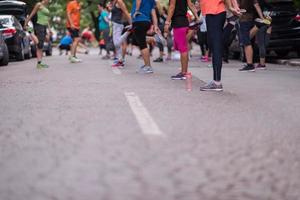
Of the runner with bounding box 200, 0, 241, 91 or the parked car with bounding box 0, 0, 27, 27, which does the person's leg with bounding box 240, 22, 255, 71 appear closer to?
the runner with bounding box 200, 0, 241, 91

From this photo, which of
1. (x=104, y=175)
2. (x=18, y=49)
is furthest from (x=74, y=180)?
(x=18, y=49)

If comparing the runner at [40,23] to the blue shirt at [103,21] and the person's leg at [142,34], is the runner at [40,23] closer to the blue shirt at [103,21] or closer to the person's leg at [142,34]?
the person's leg at [142,34]

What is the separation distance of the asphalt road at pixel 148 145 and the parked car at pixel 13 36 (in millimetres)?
10199

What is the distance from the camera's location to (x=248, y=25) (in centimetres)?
1248

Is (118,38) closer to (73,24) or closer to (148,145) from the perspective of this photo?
(73,24)

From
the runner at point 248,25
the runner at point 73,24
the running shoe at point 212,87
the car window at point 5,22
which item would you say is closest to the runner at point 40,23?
the runner at point 73,24

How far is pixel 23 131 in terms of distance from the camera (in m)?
5.28

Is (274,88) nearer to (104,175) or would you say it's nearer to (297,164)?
(297,164)

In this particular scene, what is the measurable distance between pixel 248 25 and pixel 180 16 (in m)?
2.67

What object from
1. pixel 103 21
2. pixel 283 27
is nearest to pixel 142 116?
pixel 283 27

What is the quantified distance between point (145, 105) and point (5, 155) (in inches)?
104

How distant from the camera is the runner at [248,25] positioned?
12227mm

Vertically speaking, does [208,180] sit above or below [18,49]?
above

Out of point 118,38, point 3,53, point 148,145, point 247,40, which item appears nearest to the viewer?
point 148,145
